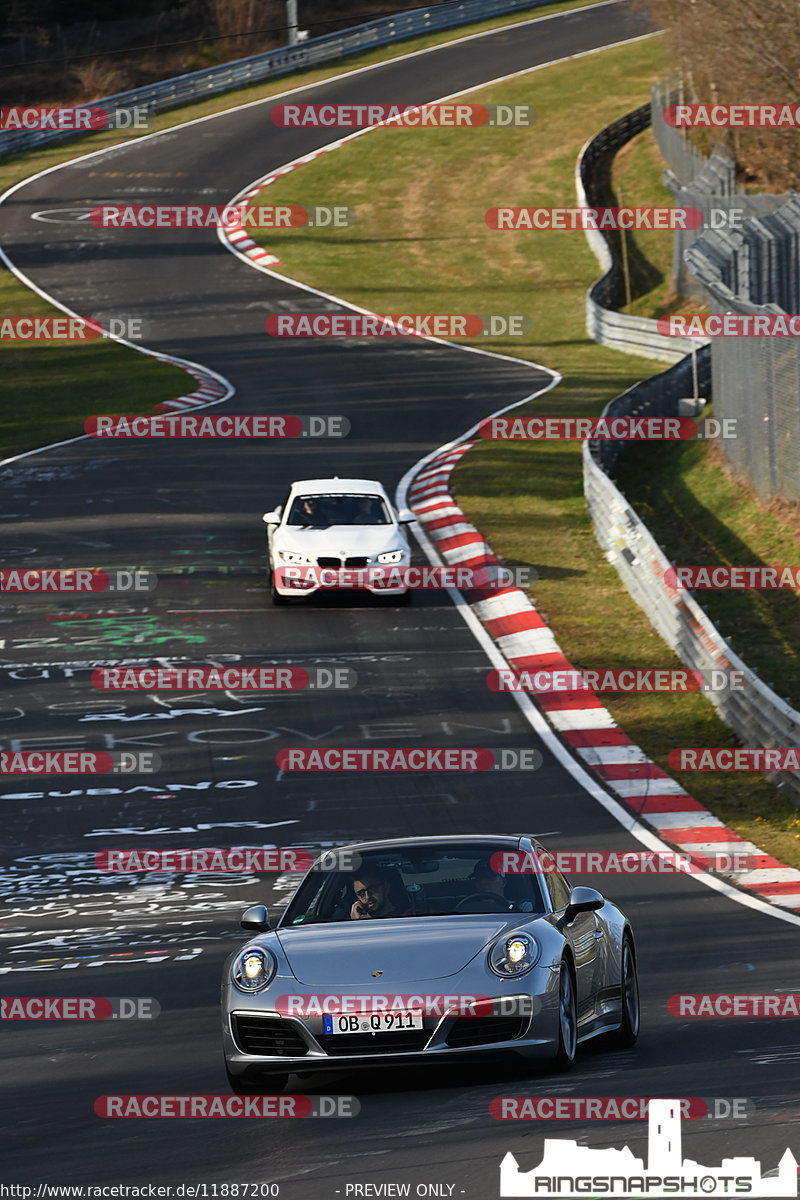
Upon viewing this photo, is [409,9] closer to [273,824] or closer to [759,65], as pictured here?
[759,65]

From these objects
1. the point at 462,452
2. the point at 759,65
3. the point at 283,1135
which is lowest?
the point at 462,452

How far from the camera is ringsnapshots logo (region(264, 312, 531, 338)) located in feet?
151

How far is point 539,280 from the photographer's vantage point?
52.2 m

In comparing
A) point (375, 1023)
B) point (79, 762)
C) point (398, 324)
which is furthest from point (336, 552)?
point (398, 324)

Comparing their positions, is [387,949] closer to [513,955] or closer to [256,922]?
[513,955]

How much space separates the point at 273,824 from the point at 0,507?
608 inches

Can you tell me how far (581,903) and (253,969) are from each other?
1642 mm

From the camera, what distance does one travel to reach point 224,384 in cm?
3953

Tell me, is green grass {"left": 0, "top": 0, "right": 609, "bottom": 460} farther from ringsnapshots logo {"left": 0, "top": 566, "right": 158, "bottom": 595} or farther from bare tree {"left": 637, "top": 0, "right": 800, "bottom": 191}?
bare tree {"left": 637, "top": 0, "right": 800, "bottom": 191}

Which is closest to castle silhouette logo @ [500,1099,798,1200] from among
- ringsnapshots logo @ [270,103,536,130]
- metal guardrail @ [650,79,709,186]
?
metal guardrail @ [650,79,709,186]

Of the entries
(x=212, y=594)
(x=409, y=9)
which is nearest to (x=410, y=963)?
(x=212, y=594)

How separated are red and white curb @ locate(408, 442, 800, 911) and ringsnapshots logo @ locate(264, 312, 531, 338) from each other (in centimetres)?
1859

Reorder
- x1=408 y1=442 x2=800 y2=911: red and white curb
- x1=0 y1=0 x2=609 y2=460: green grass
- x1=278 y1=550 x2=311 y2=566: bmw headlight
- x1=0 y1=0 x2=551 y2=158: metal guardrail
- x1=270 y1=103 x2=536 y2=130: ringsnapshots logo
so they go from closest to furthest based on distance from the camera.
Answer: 1. x1=408 y1=442 x2=800 y2=911: red and white curb
2. x1=278 y1=550 x2=311 y2=566: bmw headlight
3. x1=0 y1=0 x2=609 y2=460: green grass
4. x1=270 y1=103 x2=536 y2=130: ringsnapshots logo
5. x1=0 y1=0 x2=551 y2=158: metal guardrail

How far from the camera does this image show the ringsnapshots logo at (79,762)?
57.6 ft
